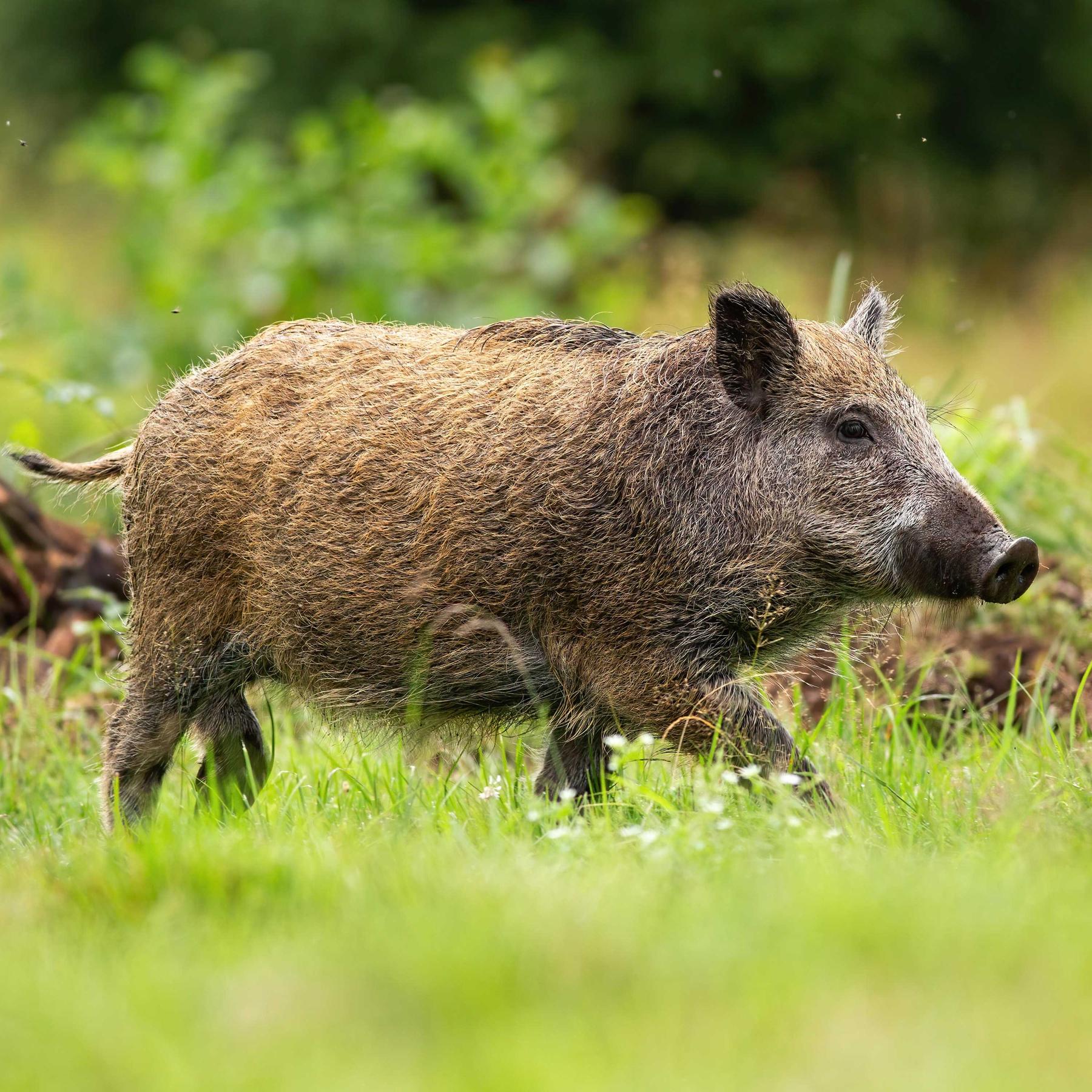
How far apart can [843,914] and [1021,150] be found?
17036 mm

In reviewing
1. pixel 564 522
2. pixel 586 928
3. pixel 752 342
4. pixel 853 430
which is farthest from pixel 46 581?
pixel 586 928

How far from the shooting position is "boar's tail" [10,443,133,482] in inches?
189

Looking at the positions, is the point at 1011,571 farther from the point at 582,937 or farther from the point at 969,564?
the point at 582,937

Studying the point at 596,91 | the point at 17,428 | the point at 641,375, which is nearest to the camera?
the point at 641,375

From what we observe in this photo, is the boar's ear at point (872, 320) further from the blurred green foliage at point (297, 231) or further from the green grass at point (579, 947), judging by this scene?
the blurred green foliage at point (297, 231)

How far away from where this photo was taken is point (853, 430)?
12.8 feet

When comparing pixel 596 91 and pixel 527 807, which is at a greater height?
pixel 596 91

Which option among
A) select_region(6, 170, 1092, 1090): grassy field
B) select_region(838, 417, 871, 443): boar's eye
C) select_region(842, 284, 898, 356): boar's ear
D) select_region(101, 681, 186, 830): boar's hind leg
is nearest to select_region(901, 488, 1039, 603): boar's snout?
select_region(838, 417, 871, 443): boar's eye

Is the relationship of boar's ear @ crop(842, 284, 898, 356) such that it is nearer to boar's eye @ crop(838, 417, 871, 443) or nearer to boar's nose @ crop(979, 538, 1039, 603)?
boar's eye @ crop(838, 417, 871, 443)

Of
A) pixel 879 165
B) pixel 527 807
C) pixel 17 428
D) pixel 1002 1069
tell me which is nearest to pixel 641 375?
pixel 527 807

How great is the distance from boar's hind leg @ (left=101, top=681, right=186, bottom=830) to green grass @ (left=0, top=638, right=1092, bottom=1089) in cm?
82

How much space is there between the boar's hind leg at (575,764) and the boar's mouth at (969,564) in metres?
0.89

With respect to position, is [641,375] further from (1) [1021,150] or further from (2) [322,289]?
(1) [1021,150]

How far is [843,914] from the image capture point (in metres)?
2.55
